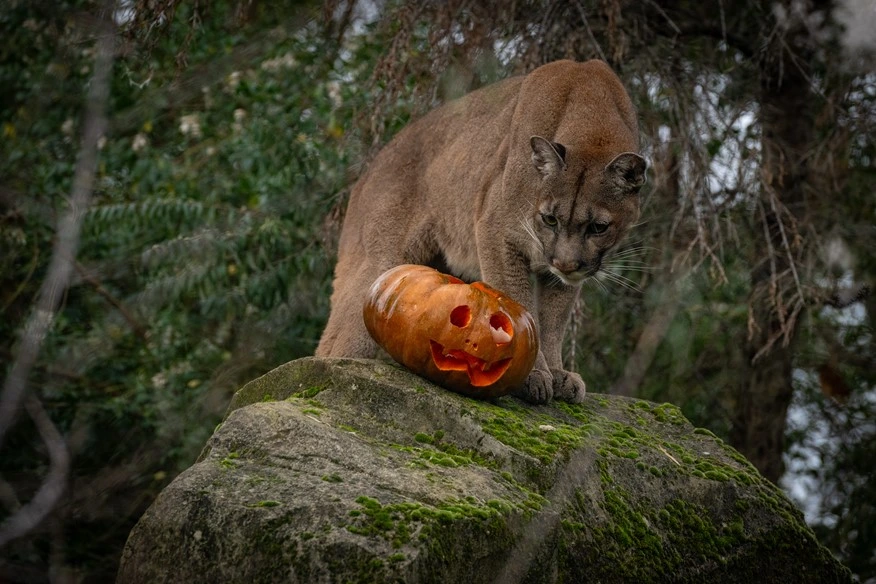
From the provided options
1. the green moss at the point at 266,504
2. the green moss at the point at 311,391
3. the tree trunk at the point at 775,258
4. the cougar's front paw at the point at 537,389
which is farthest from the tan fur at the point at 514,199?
the tree trunk at the point at 775,258

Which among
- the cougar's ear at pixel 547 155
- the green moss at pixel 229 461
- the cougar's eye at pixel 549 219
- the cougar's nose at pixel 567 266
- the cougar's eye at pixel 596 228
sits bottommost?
the green moss at pixel 229 461

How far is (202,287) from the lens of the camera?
27.0 ft

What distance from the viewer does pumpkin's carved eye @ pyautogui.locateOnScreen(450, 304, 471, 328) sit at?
15.6 feet

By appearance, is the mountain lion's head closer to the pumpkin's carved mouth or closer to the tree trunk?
the pumpkin's carved mouth

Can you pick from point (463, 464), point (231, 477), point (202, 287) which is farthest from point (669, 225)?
point (231, 477)

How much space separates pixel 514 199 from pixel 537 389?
1.12 m

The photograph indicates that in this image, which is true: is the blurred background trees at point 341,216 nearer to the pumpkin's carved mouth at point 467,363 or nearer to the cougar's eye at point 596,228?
the cougar's eye at point 596,228

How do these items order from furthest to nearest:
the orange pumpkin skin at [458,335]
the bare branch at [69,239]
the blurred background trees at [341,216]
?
the blurred background trees at [341,216] < the orange pumpkin skin at [458,335] < the bare branch at [69,239]

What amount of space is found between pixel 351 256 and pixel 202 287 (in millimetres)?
2072

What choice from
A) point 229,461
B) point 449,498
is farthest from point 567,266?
point 229,461

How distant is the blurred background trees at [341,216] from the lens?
24.4 ft

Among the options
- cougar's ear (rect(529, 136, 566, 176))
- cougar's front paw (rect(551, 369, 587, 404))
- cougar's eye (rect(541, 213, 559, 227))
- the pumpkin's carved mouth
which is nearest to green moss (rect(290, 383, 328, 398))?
the pumpkin's carved mouth

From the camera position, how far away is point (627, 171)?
5578mm

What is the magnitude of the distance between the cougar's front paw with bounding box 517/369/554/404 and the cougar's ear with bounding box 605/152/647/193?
1.12m
